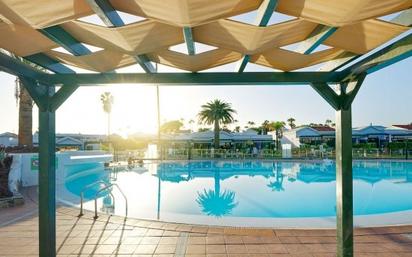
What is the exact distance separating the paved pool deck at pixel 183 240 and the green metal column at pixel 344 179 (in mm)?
1114

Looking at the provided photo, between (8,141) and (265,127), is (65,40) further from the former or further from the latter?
(265,127)

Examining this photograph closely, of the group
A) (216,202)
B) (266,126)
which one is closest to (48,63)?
(216,202)

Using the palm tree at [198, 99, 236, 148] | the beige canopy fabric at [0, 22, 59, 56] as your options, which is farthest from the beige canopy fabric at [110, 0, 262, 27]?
the palm tree at [198, 99, 236, 148]

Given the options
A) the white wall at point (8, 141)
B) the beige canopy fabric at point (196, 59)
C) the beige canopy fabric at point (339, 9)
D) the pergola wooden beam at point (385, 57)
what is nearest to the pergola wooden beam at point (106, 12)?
the beige canopy fabric at point (196, 59)

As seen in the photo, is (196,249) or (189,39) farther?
(196,249)

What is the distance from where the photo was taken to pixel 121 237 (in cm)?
548

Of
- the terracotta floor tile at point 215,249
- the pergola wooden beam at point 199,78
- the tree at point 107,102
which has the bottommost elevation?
the terracotta floor tile at point 215,249

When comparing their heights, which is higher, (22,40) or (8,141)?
(22,40)

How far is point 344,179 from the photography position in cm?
360

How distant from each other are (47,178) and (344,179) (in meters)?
3.70

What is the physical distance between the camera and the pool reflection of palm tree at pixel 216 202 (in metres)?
9.39

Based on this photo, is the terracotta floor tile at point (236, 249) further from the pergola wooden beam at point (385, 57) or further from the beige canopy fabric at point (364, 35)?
the beige canopy fabric at point (364, 35)

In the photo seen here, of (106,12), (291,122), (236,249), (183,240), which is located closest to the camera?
(106,12)

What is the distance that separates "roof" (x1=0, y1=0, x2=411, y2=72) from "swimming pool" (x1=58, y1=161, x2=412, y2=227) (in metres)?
4.38
